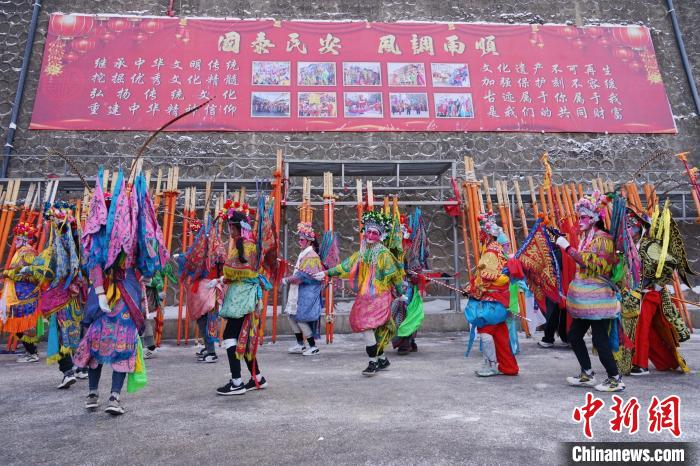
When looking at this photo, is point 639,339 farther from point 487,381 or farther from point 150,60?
point 150,60

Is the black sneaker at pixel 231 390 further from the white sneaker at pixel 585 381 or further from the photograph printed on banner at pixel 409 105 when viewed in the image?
the photograph printed on banner at pixel 409 105

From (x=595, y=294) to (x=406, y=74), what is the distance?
7.51 meters

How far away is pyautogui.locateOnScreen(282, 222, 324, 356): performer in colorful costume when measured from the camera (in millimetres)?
6434

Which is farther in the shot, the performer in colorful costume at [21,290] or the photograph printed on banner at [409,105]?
the photograph printed on banner at [409,105]

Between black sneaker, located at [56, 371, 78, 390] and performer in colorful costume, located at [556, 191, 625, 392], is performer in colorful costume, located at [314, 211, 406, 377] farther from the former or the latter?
black sneaker, located at [56, 371, 78, 390]

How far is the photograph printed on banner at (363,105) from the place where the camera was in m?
10.1

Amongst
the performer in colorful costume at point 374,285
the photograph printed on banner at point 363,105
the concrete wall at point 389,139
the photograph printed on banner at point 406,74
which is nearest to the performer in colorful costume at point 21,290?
the performer in colorful costume at point 374,285

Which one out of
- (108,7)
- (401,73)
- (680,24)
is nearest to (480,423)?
(401,73)

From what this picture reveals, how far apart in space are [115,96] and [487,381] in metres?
9.06

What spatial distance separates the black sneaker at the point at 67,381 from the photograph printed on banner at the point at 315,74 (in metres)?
7.30

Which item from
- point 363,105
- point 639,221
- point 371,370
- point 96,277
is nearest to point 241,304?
point 96,277

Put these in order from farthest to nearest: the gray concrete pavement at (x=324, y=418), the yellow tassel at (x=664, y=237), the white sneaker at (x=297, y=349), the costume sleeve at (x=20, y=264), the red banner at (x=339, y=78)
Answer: the red banner at (x=339, y=78) < the white sneaker at (x=297, y=349) < the costume sleeve at (x=20, y=264) < the yellow tassel at (x=664, y=237) < the gray concrete pavement at (x=324, y=418)

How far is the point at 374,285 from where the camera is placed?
16.3 ft

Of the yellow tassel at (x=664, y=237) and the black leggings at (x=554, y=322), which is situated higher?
the yellow tassel at (x=664, y=237)
